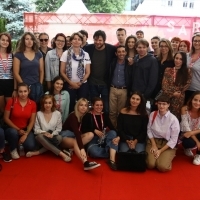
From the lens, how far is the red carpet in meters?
2.69

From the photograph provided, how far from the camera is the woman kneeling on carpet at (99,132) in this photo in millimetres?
3537

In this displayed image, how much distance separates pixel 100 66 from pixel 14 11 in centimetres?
1047

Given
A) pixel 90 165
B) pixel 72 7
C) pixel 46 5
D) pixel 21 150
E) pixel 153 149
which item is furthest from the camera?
pixel 46 5

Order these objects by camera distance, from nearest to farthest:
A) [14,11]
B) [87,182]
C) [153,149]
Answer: [87,182], [153,149], [14,11]

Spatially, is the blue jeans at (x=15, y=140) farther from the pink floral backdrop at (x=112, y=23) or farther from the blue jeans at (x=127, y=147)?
the pink floral backdrop at (x=112, y=23)

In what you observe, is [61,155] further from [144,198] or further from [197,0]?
[197,0]

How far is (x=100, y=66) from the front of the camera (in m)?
4.10

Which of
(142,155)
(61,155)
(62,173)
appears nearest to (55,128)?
(61,155)

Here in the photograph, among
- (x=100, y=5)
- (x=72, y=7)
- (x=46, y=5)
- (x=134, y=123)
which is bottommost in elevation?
(x=134, y=123)

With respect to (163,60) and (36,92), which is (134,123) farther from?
(36,92)

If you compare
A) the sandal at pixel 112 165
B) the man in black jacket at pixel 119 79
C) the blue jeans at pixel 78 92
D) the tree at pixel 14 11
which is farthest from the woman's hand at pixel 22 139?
the tree at pixel 14 11

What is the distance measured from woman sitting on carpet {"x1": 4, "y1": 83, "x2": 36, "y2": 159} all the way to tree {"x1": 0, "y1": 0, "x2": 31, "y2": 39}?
1014 centimetres

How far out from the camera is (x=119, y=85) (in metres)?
4.09

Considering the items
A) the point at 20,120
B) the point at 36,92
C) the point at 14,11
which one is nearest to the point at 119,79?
the point at 36,92
